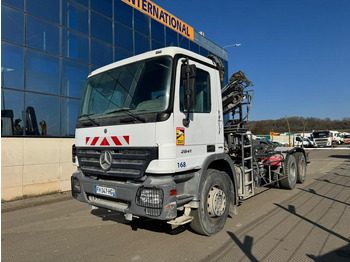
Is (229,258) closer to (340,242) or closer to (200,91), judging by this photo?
(340,242)

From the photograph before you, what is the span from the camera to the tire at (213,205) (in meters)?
4.47

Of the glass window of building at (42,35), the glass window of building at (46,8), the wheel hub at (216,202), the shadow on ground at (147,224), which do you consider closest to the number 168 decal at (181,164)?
the wheel hub at (216,202)

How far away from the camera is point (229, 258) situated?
12.7 feet

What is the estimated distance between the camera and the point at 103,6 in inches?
472

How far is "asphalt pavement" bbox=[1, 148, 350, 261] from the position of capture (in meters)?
4.05

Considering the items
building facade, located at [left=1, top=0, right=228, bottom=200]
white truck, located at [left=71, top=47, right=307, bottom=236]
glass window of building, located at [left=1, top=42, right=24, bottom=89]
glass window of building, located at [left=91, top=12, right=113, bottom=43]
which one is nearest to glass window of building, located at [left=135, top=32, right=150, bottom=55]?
building facade, located at [left=1, top=0, right=228, bottom=200]

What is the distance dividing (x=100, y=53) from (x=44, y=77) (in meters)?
2.86

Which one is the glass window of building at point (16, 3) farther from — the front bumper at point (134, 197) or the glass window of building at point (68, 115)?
the front bumper at point (134, 197)

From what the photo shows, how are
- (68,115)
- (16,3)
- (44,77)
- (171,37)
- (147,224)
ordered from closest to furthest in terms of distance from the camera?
(147,224) < (16,3) < (44,77) < (68,115) < (171,37)

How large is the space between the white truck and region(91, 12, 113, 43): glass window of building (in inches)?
286

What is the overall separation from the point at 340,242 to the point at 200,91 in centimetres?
324

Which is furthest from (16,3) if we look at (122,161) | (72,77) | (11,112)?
(122,161)

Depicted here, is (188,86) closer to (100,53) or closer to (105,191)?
(105,191)

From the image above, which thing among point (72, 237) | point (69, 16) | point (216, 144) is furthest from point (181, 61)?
point (69, 16)
